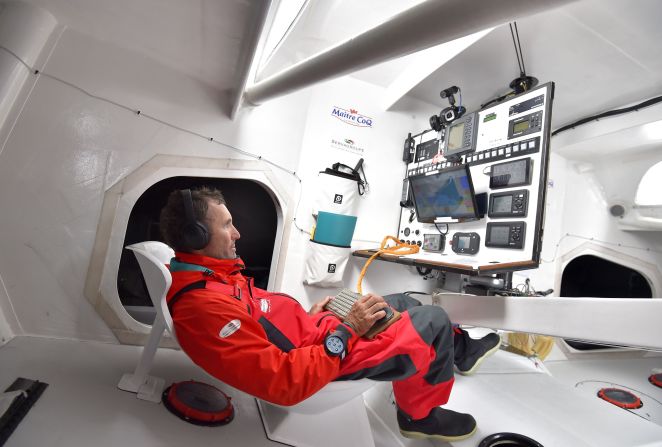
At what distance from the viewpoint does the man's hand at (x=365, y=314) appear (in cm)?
132

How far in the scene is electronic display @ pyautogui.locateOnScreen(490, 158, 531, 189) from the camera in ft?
7.70

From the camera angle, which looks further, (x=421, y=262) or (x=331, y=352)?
(x=421, y=262)

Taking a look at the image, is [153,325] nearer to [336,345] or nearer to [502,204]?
[336,345]

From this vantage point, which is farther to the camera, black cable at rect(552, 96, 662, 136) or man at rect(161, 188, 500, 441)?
black cable at rect(552, 96, 662, 136)

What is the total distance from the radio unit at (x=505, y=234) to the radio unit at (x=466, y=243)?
0.10 m

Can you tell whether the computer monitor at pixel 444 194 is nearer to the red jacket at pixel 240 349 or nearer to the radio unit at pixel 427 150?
the radio unit at pixel 427 150

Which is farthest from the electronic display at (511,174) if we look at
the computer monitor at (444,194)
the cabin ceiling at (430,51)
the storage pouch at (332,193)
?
the storage pouch at (332,193)

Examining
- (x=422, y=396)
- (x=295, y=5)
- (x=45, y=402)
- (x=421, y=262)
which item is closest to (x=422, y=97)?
(x=421, y=262)

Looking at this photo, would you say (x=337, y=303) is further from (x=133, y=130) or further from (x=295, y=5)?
(x=133, y=130)

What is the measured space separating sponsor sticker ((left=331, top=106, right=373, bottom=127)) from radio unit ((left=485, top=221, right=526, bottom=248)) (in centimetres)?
169

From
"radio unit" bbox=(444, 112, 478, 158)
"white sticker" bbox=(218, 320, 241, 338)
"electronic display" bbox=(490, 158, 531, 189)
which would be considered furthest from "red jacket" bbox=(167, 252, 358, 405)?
"radio unit" bbox=(444, 112, 478, 158)

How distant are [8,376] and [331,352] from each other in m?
1.49

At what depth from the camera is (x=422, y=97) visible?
3.61m

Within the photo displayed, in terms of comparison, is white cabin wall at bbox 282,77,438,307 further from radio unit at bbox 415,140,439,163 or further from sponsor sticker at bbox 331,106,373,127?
radio unit at bbox 415,140,439,163
